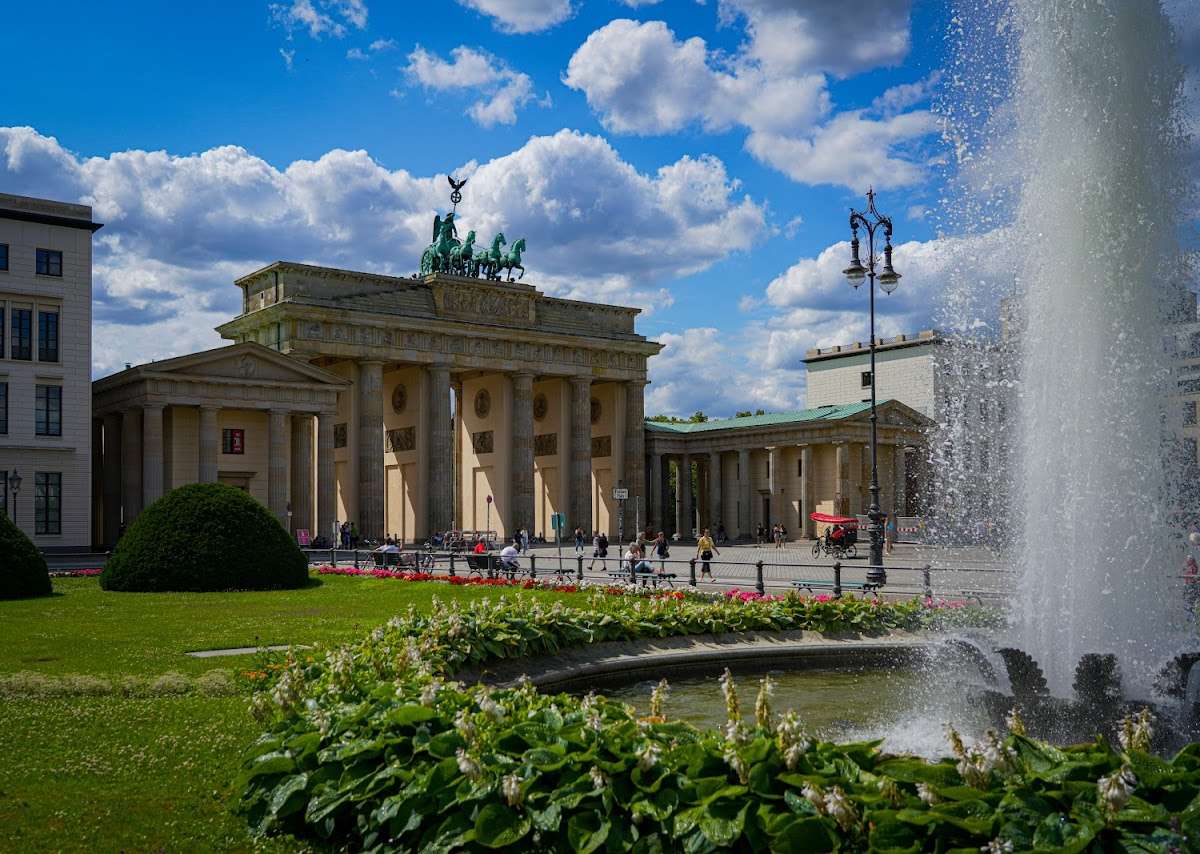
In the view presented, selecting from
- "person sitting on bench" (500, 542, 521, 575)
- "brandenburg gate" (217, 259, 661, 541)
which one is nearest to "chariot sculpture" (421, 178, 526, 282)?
"brandenburg gate" (217, 259, 661, 541)

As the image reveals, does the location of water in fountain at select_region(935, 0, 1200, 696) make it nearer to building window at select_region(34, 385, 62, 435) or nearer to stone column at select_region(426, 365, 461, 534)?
building window at select_region(34, 385, 62, 435)

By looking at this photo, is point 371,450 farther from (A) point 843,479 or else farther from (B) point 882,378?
(B) point 882,378

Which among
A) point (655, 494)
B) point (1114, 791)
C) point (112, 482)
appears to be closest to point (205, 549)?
point (1114, 791)

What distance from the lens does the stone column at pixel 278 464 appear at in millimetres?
61812

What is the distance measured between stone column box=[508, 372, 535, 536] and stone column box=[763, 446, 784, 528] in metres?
19.0

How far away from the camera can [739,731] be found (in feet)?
23.6

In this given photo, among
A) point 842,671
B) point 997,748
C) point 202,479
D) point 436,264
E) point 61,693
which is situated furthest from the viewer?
point 436,264

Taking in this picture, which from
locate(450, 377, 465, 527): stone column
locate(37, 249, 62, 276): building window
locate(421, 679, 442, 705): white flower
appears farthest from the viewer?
A: locate(450, 377, 465, 527): stone column

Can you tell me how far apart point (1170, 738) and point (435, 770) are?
6.18 meters

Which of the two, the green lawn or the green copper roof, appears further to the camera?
the green copper roof

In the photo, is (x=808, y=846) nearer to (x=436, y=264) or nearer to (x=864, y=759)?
(x=864, y=759)

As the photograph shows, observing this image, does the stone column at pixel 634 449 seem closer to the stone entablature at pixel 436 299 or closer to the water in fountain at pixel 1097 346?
the stone entablature at pixel 436 299

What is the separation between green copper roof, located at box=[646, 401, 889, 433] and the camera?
8121cm

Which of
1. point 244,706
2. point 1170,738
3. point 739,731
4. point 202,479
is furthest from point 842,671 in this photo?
point 202,479
